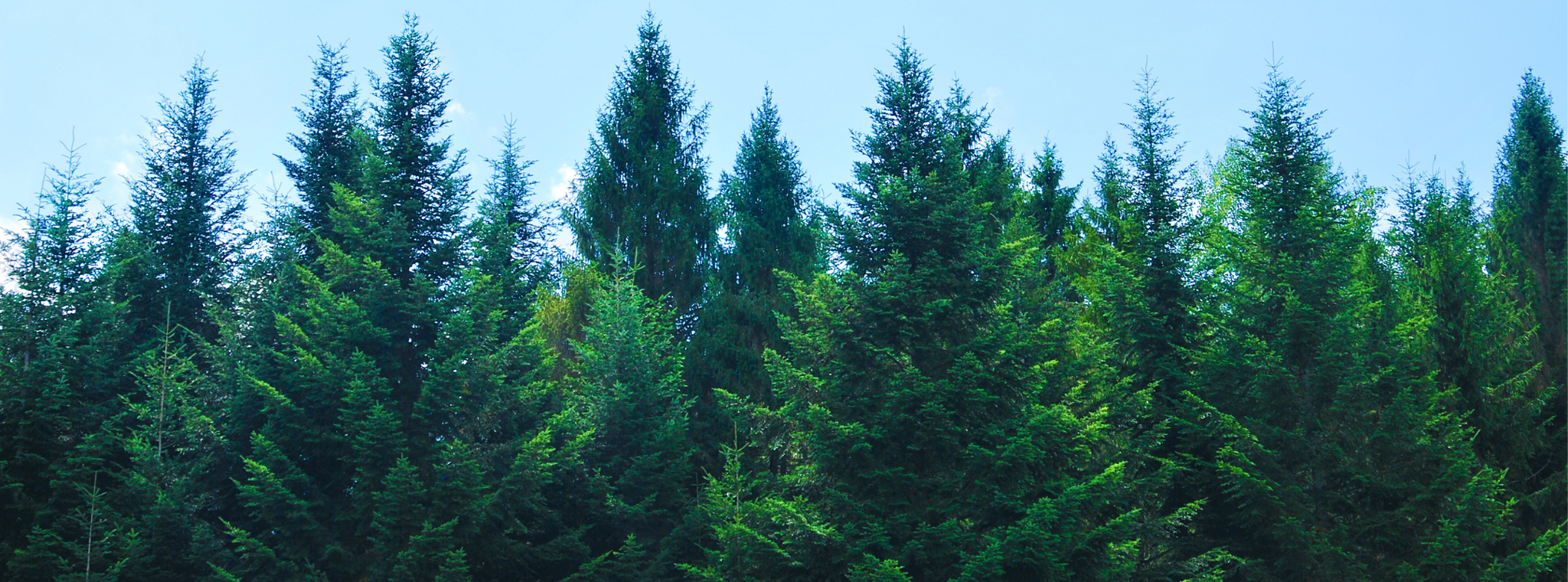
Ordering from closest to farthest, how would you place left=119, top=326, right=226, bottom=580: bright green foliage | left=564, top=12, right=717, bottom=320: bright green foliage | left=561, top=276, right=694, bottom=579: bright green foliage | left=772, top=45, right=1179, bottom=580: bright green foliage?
1. left=772, top=45, right=1179, bottom=580: bright green foliage
2. left=119, top=326, right=226, bottom=580: bright green foliage
3. left=561, top=276, right=694, bottom=579: bright green foliage
4. left=564, top=12, right=717, bottom=320: bright green foliage

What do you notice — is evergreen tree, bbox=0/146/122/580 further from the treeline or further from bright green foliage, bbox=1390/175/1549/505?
bright green foliage, bbox=1390/175/1549/505

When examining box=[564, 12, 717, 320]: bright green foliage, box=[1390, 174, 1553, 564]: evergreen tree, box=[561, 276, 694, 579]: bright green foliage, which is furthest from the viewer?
box=[564, 12, 717, 320]: bright green foliage

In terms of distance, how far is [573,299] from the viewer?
903 inches

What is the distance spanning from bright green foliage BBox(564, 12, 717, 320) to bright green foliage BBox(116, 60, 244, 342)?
8136 millimetres

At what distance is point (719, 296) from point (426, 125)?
7.67 metres

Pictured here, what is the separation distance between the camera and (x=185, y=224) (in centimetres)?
2106

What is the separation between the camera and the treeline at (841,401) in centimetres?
1263

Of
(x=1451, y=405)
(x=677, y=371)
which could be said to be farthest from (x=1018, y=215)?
(x=1451, y=405)

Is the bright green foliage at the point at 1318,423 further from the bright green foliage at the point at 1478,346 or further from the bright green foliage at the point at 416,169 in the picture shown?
the bright green foliage at the point at 416,169

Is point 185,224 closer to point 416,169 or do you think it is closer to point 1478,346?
point 416,169

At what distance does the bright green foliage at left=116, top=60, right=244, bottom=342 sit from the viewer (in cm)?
1959

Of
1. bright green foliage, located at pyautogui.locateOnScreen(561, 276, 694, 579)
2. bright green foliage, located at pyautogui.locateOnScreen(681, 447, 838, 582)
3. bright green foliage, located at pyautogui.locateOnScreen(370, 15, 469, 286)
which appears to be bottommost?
bright green foliage, located at pyautogui.locateOnScreen(681, 447, 838, 582)

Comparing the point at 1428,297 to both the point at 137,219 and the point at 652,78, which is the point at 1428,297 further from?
the point at 137,219

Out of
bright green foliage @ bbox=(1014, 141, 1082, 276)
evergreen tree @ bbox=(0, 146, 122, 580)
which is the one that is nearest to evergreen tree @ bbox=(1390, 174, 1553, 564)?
bright green foliage @ bbox=(1014, 141, 1082, 276)
